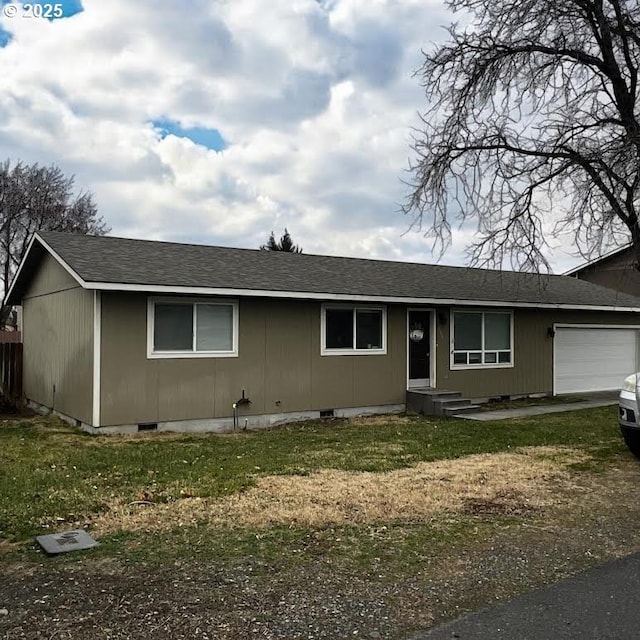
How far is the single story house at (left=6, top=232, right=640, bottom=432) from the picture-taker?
37.7ft

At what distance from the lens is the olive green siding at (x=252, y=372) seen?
11359 millimetres

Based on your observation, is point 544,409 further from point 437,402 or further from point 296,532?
point 296,532

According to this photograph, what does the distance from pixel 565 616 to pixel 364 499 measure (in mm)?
2829

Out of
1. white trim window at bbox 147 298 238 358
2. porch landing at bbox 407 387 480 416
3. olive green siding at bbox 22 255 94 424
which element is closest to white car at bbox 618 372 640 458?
porch landing at bbox 407 387 480 416

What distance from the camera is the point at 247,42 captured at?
11703 millimetres

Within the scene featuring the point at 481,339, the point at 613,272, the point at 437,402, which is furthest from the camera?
the point at 613,272

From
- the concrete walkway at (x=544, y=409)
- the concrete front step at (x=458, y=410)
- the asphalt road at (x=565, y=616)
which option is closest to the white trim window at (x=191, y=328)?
the concrete front step at (x=458, y=410)

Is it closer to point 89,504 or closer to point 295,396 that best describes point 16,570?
point 89,504

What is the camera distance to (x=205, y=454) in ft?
30.5

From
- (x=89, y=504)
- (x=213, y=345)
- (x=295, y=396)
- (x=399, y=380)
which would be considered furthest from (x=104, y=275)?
(x=399, y=380)

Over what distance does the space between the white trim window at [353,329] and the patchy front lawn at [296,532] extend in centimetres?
411

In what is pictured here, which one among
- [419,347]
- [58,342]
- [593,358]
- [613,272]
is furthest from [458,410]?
[613,272]

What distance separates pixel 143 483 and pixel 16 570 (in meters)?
2.69

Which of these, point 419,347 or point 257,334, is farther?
point 419,347
